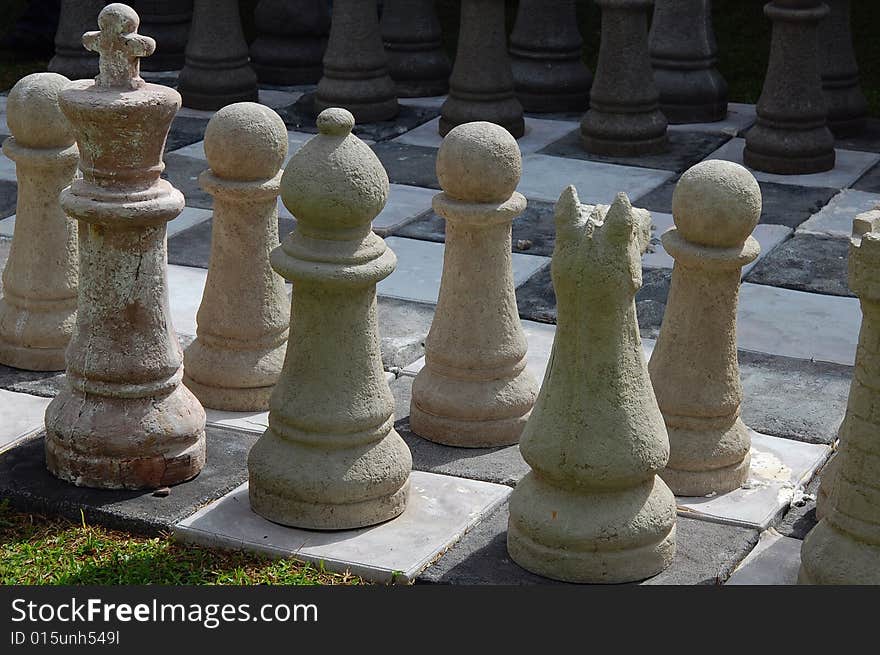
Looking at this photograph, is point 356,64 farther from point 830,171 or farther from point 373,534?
point 373,534

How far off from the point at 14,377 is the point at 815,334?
2527 mm

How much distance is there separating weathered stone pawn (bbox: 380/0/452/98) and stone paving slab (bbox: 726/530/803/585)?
16.7 feet

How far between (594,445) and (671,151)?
4.18 m

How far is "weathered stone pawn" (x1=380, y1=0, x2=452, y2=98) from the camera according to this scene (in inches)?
322

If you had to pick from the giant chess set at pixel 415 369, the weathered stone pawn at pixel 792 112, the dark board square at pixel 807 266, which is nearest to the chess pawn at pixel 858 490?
the giant chess set at pixel 415 369

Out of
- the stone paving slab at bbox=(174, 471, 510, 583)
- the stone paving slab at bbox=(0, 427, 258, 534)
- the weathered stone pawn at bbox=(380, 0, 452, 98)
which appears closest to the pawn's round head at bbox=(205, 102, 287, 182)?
the stone paving slab at bbox=(0, 427, 258, 534)

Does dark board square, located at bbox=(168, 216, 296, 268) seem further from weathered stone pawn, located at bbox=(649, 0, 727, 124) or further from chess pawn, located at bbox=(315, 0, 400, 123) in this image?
weathered stone pawn, located at bbox=(649, 0, 727, 124)

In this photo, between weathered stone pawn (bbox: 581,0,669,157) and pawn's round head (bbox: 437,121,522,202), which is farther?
weathered stone pawn (bbox: 581,0,669,157)

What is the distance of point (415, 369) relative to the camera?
15.1 ft

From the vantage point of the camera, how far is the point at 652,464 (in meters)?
3.30

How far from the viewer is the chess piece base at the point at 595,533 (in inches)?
130

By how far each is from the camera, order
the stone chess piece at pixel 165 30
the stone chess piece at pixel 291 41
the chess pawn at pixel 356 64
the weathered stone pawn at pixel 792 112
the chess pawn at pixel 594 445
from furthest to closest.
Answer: the stone chess piece at pixel 165 30, the stone chess piece at pixel 291 41, the chess pawn at pixel 356 64, the weathered stone pawn at pixel 792 112, the chess pawn at pixel 594 445

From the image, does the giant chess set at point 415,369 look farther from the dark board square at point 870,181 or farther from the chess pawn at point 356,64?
the chess pawn at point 356,64

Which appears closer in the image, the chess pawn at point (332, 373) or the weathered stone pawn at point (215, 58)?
the chess pawn at point (332, 373)
